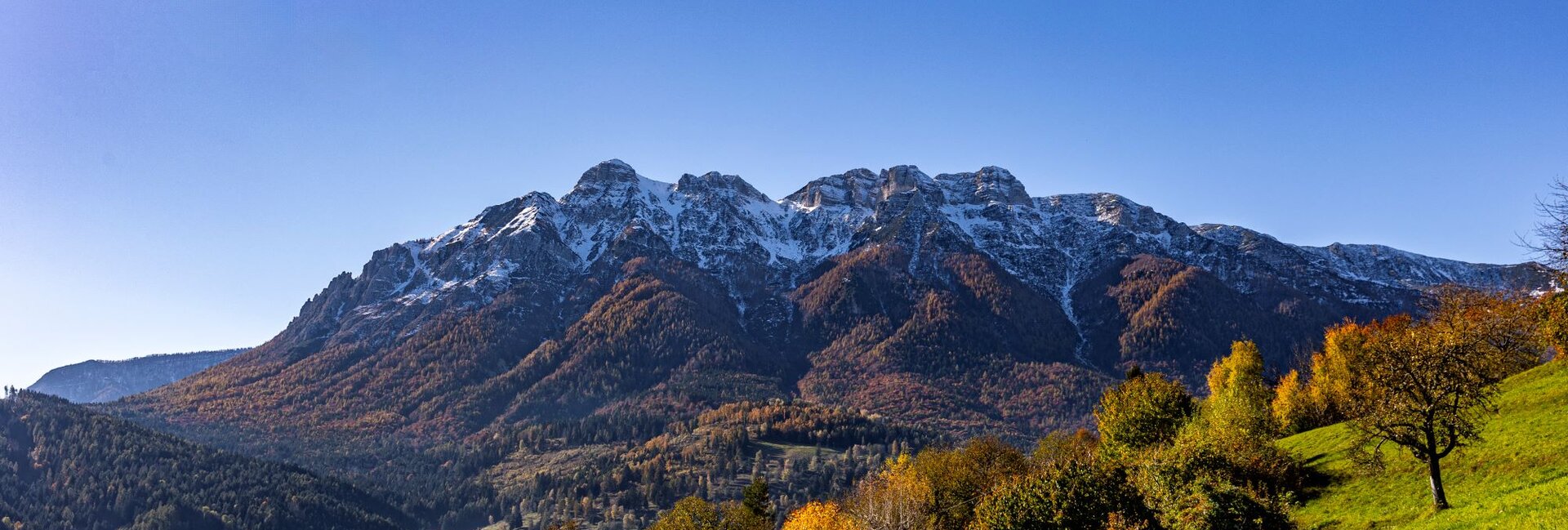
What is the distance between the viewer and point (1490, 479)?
43.2 m

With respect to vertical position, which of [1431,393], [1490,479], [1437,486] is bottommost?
[1490,479]

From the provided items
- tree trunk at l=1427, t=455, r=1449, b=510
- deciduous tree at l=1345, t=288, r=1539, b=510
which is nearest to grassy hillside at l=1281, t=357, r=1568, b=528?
tree trunk at l=1427, t=455, r=1449, b=510

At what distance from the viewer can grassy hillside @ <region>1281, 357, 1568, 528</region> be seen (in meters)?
35.8

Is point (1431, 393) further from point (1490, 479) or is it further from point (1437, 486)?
point (1490, 479)

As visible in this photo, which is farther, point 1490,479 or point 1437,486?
point 1490,479

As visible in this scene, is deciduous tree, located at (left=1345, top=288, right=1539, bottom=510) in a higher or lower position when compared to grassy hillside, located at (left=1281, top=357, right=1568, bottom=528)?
higher

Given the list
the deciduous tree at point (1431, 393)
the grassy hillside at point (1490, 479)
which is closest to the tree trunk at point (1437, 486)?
the deciduous tree at point (1431, 393)

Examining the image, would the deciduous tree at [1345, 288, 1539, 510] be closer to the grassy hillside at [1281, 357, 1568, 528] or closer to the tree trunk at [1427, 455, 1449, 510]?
the tree trunk at [1427, 455, 1449, 510]

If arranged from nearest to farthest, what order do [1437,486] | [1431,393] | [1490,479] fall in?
1. [1431,393]
2. [1437,486]
3. [1490,479]

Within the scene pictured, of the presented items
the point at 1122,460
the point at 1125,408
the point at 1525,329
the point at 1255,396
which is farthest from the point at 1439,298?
the point at 1122,460

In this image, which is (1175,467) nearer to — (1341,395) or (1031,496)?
(1031,496)

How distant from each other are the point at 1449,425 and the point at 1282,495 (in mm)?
9514

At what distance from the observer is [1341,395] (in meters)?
82.6

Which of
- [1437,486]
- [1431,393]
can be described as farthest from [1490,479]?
[1431,393]
